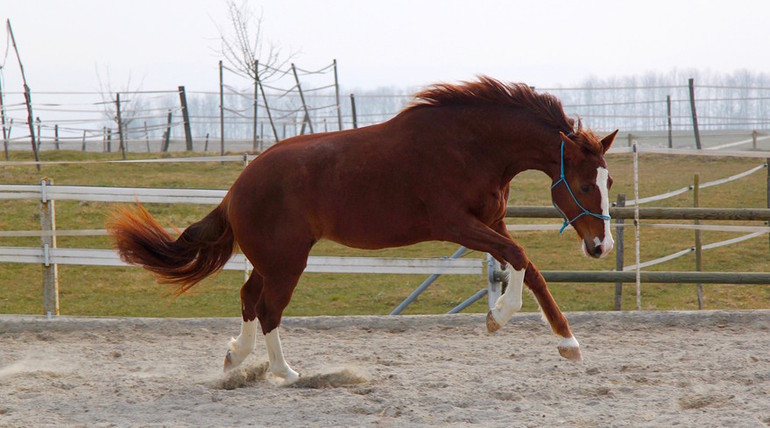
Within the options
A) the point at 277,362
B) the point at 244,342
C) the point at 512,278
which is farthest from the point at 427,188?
the point at 244,342

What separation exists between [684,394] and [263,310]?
7.83ft

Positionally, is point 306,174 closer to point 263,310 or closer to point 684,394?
point 263,310

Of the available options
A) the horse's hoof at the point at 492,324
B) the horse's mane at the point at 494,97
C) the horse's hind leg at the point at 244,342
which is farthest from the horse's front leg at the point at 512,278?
the horse's hind leg at the point at 244,342

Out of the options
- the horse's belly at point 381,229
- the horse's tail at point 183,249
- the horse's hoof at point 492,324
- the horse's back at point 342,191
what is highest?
the horse's back at point 342,191

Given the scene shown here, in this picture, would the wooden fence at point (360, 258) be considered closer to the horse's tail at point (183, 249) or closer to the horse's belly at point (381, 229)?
the horse's tail at point (183, 249)

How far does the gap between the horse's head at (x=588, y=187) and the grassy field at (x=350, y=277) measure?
494cm

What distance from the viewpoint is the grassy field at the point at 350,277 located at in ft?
32.9

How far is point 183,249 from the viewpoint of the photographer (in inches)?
208

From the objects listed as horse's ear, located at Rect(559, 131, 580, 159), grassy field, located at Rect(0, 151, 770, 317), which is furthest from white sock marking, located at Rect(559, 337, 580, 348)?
grassy field, located at Rect(0, 151, 770, 317)

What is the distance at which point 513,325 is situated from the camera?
20.7 feet

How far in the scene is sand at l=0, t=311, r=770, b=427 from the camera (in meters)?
4.01

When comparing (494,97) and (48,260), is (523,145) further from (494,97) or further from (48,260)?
(48,260)

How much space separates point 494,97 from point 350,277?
7.32 meters

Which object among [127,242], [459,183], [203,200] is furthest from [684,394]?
A: [203,200]
